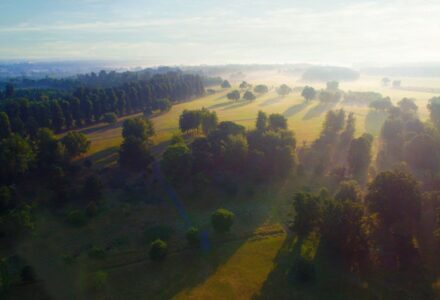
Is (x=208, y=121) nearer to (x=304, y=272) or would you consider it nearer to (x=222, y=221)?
(x=222, y=221)

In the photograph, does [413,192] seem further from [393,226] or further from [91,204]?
[91,204]

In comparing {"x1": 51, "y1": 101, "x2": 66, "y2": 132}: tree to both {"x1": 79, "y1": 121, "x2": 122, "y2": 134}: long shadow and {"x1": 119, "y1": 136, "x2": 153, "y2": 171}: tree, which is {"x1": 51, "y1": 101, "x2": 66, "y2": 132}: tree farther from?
{"x1": 119, "y1": 136, "x2": 153, "y2": 171}: tree

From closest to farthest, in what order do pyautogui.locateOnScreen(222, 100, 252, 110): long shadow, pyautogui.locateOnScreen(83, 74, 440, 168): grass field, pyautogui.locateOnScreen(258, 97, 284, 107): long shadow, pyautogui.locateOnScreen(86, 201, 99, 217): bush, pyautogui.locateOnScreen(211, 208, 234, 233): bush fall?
pyautogui.locateOnScreen(211, 208, 234, 233): bush < pyautogui.locateOnScreen(86, 201, 99, 217): bush < pyautogui.locateOnScreen(83, 74, 440, 168): grass field < pyautogui.locateOnScreen(222, 100, 252, 110): long shadow < pyautogui.locateOnScreen(258, 97, 284, 107): long shadow

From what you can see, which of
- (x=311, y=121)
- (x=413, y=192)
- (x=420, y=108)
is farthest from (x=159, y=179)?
(x=420, y=108)

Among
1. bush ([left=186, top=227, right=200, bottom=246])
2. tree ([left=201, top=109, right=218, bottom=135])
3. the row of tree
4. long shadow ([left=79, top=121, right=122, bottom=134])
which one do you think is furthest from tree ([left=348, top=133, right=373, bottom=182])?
the row of tree

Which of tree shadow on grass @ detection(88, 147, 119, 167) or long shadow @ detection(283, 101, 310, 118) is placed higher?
long shadow @ detection(283, 101, 310, 118)

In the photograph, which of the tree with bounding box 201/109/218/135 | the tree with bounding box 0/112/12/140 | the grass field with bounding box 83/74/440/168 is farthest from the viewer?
the tree with bounding box 201/109/218/135

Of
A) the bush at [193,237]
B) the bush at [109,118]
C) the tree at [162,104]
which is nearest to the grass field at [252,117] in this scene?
the bush at [109,118]

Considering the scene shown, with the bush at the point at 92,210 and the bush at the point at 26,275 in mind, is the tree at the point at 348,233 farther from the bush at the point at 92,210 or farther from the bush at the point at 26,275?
the bush at the point at 26,275
